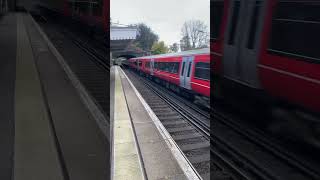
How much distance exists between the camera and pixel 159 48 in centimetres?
263

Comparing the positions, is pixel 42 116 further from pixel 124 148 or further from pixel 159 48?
pixel 159 48

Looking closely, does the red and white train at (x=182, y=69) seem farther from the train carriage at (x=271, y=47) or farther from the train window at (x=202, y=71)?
the train carriage at (x=271, y=47)

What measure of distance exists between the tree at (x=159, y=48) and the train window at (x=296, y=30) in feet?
3.12

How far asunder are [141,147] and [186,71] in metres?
0.59

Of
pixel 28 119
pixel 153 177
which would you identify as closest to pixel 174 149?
pixel 153 177

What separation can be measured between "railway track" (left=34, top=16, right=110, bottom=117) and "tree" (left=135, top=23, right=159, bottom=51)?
330mm

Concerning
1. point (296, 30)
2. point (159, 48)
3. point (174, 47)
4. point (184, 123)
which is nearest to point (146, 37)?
point (159, 48)

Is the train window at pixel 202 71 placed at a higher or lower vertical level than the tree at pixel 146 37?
lower

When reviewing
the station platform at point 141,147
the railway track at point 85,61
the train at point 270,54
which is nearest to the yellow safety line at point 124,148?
the station platform at point 141,147

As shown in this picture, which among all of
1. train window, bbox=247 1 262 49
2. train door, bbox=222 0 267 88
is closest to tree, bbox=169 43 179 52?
train door, bbox=222 0 267 88

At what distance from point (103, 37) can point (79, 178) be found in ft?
3.57

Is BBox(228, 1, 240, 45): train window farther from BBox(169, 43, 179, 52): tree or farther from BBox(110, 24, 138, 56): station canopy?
BBox(110, 24, 138, 56): station canopy

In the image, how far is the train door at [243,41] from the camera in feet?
6.09

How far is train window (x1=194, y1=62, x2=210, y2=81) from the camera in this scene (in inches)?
87.0
